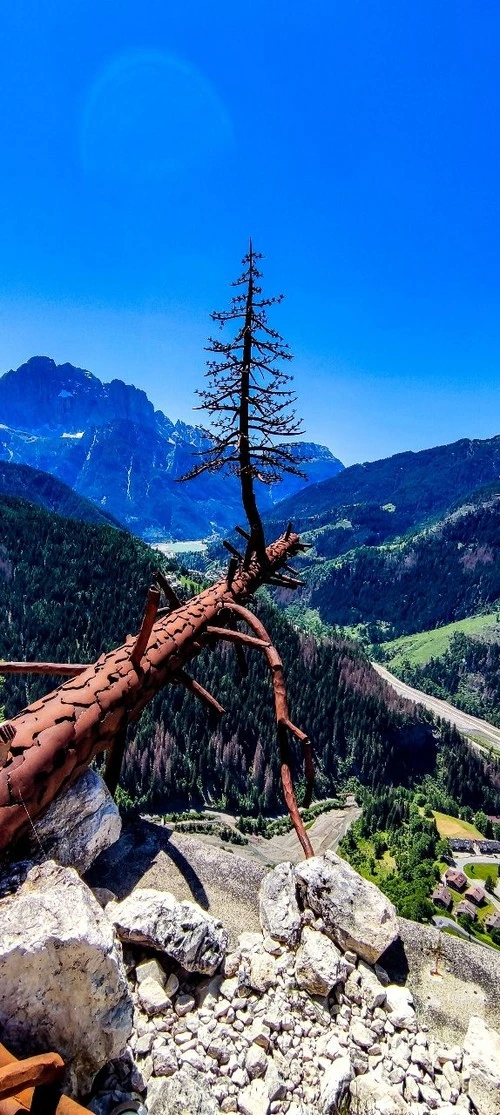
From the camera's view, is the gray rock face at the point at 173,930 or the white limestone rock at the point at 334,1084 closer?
the white limestone rock at the point at 334,1084

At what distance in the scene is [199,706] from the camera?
127 m

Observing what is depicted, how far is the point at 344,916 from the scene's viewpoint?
6.42 m

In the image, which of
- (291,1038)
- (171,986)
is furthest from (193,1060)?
(291,1038)

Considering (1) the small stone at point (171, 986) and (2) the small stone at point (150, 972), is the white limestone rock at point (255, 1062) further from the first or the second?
(2) the small stone at point (150, 972)

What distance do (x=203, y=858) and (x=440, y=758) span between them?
17361 cm

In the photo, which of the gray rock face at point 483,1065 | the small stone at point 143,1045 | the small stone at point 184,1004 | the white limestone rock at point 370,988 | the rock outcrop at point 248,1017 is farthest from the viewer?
the white limestone rock at point 370,988

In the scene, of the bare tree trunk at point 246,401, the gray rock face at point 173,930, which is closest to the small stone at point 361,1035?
the gray rock face at point 173,930

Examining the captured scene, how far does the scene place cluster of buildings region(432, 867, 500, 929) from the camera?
83625mm

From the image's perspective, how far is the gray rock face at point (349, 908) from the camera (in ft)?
20.7

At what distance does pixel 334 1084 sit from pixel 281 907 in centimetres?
182

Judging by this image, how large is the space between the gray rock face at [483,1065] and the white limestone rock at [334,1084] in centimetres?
126

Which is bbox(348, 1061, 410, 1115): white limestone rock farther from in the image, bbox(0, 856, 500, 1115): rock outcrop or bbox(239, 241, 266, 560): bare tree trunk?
bbox(239, 241, 266, 560): bare tree trunk

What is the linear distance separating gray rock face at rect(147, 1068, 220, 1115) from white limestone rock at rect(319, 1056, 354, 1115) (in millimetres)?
984

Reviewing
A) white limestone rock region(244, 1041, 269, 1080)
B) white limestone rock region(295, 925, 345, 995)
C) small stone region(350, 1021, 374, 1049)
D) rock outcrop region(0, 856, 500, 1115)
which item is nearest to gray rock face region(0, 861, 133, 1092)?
rock outcrop region(0, 856, 500, 1115)
